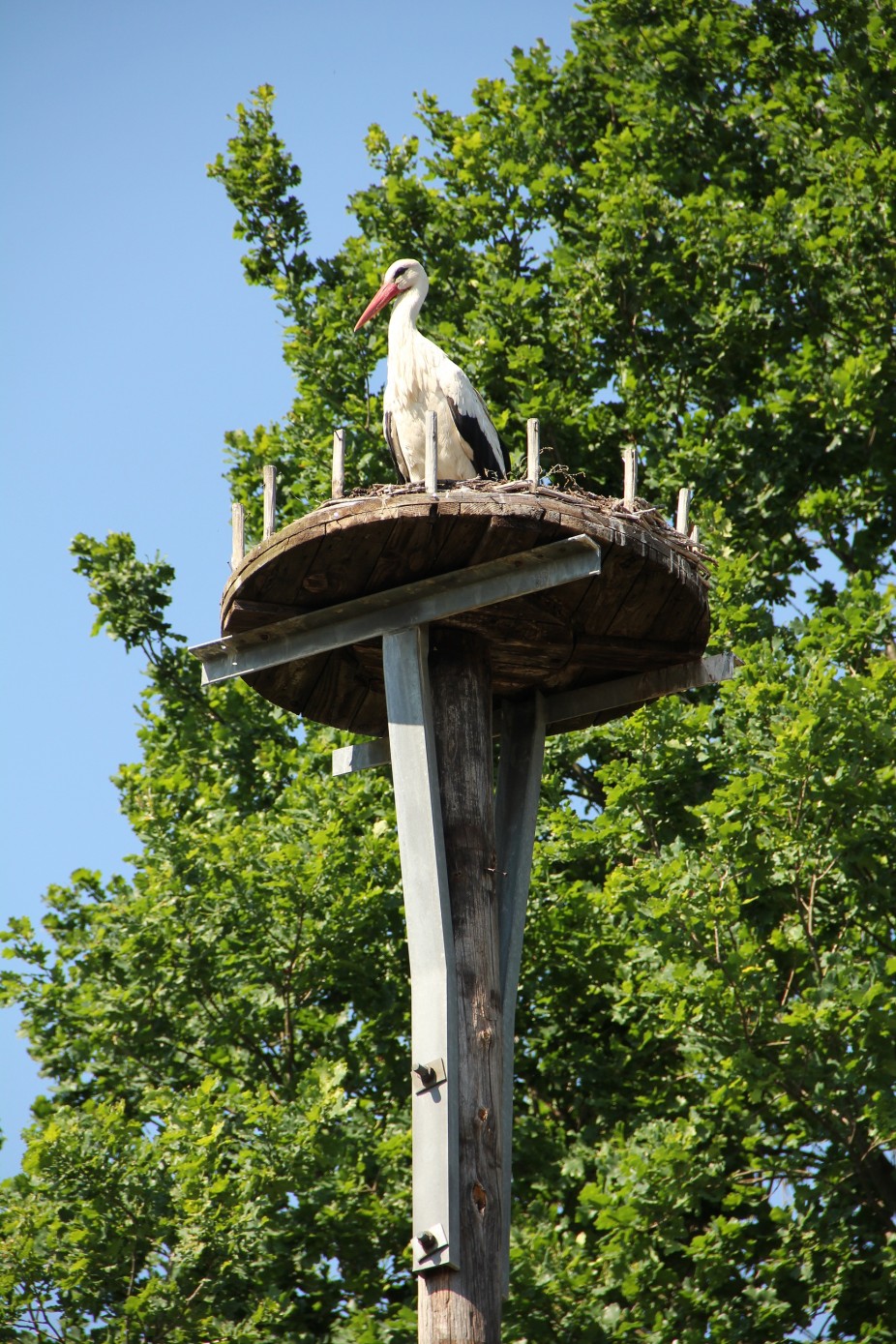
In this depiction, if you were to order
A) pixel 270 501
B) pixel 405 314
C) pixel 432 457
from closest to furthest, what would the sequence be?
pixel 432 457, pixel 270 501, pixel 405 314

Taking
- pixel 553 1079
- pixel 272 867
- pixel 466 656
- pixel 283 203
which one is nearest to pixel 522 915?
pixel 466 656

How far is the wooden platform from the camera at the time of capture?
5621mm

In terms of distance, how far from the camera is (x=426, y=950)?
5.43 meters

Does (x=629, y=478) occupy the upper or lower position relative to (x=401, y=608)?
upper

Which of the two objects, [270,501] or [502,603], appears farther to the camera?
[270,501]

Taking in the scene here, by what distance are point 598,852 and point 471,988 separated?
638cm

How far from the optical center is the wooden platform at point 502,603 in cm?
562

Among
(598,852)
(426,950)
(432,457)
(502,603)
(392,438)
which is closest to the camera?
(426,950)

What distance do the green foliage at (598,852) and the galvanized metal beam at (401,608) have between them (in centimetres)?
429

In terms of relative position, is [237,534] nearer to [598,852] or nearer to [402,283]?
[402,283]

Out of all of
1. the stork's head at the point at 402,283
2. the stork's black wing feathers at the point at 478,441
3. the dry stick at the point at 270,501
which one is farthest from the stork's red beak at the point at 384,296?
the dry stick at the point at 270,501

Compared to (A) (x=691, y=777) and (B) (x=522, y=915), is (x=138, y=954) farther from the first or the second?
(B) (x=522, y=915)

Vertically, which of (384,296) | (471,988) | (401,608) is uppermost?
(384,296)

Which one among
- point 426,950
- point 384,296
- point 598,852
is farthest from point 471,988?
point 598,852
